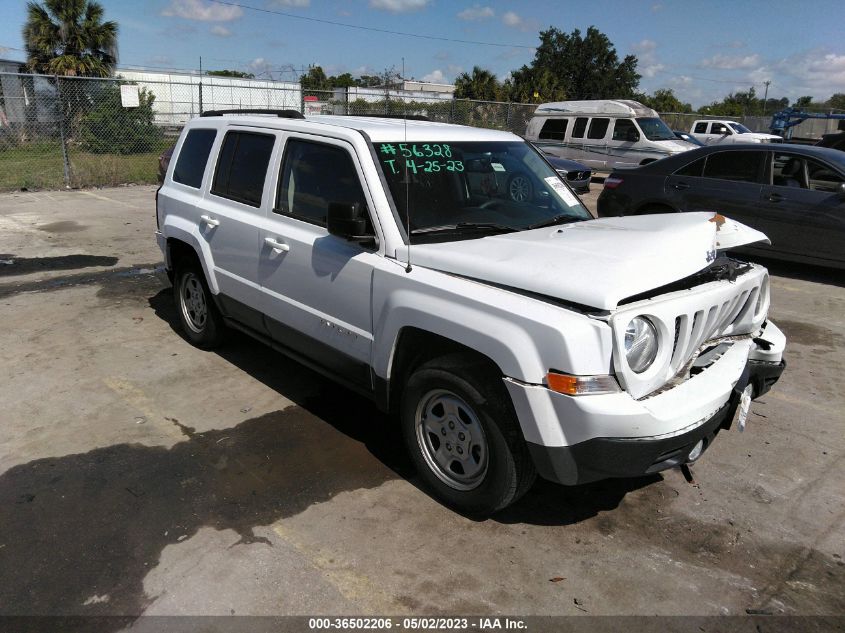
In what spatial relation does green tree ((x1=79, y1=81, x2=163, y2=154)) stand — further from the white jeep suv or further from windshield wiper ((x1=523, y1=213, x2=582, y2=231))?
windshield wiper ((x1=523, y1=213, x2=582, y2=231))

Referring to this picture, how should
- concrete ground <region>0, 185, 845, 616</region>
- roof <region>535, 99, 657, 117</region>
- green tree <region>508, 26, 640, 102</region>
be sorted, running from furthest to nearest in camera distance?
green tree <region>508, 26, 640, 102</region>, roof <region>535, 99, 657, 117</region>, concrete ground <region>0, 185, 845, 616</region>

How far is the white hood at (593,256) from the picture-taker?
115 inches

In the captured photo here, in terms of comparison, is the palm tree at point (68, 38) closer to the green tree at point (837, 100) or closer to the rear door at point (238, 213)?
the rear door at point (238, 213)

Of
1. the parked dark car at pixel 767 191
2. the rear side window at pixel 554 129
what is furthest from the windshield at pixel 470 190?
the rear side window at pixel 554 129

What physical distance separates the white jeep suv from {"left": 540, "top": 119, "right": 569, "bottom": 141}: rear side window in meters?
16.0

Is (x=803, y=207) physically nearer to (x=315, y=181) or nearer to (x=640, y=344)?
(x=640, y=344)

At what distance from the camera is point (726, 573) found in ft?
10.1

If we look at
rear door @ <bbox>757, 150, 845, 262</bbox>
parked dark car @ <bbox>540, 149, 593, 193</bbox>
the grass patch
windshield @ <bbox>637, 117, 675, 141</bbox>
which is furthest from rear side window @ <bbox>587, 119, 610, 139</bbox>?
the grass patch

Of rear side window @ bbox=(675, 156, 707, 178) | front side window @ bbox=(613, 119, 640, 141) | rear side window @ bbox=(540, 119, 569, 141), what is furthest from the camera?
rear side window @ bbox=(540, 119, 569, 141)

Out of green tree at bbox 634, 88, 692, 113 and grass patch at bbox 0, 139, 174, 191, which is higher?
green tree at bbox 634, 88, 692, 113

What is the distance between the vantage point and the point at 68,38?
84.3ft

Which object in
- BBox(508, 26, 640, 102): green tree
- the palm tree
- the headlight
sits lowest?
the headlight

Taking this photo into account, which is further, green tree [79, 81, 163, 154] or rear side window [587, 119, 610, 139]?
rear side window [587, 119, 610, 139]

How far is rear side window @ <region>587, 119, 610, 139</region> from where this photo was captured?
18922 mm
